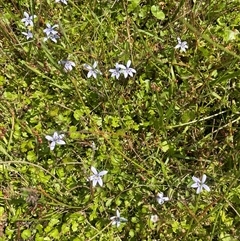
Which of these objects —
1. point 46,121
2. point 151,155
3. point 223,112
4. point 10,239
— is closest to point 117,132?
point 151,155

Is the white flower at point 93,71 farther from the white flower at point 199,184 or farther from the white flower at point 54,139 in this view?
the white flower at point 199,184

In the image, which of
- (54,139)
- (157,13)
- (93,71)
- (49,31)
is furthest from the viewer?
(157,13)

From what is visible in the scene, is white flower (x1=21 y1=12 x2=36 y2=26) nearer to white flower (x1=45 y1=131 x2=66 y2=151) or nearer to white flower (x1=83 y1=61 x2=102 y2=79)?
white flower (x1=83 y1=61 x2=102 y2=79)

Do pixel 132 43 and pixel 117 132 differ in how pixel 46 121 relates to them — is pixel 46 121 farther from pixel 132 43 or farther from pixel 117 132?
pixel 132 43

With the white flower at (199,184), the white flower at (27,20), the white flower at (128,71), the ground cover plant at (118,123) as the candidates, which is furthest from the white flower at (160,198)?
the white flower at (27,20)

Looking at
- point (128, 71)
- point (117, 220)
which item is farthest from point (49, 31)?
point (117, 220)

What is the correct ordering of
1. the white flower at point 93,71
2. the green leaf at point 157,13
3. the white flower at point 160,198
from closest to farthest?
the white flower at point 160,198, the white flower at point 93,71, the green leaf at point 157,13

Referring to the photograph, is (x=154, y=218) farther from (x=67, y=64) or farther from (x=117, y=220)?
(x=67, y=64)

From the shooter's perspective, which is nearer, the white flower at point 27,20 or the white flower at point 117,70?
the white flower at point 117,70

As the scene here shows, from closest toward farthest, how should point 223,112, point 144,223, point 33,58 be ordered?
point 144,223, point 223,112, point 33,58
